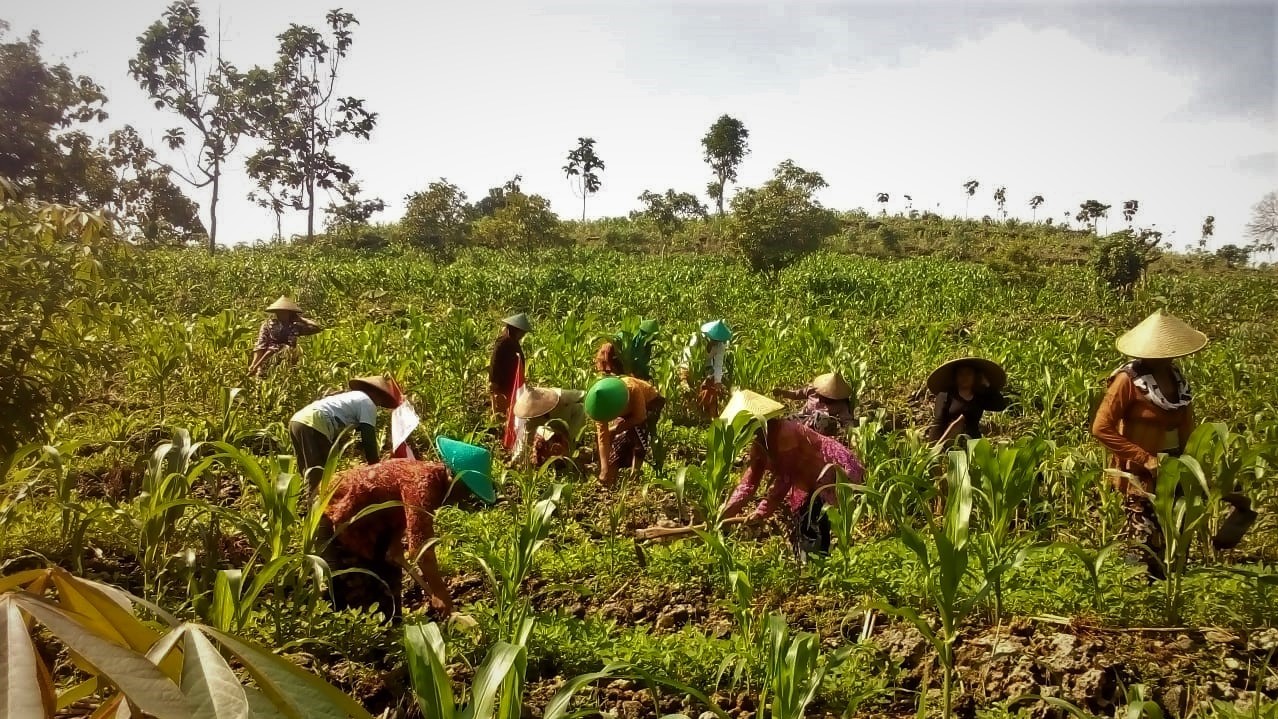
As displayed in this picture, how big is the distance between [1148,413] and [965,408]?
1198mm

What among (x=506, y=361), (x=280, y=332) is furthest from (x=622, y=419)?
(x=280, y=332)

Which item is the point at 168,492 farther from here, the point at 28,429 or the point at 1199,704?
the point at 1199,704

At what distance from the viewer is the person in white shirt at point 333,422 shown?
3705 mm

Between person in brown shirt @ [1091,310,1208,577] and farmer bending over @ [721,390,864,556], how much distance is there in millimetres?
1302

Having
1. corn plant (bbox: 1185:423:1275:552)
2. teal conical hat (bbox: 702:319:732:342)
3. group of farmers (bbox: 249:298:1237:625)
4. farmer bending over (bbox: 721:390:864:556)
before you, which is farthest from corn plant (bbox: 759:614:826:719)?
teal conical hat (bbox: 702:319:732:342)

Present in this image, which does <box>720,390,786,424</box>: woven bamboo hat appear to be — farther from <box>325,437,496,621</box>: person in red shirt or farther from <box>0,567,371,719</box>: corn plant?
<box>0,567,371,719</box>: corn plant

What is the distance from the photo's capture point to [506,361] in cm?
588

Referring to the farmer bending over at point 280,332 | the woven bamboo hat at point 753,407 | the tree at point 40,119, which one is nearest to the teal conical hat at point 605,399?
the woven bamboo hat at point 753,407

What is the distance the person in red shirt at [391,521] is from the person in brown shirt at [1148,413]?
309cm

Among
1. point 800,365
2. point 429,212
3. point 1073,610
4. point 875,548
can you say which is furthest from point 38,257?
point 429,212

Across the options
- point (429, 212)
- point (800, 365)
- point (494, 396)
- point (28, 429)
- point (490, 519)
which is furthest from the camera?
point (429, 212)

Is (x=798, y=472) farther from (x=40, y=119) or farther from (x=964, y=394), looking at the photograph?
(x=40, y=119)

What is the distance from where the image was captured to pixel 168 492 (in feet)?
10.3

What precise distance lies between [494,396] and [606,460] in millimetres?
1470
